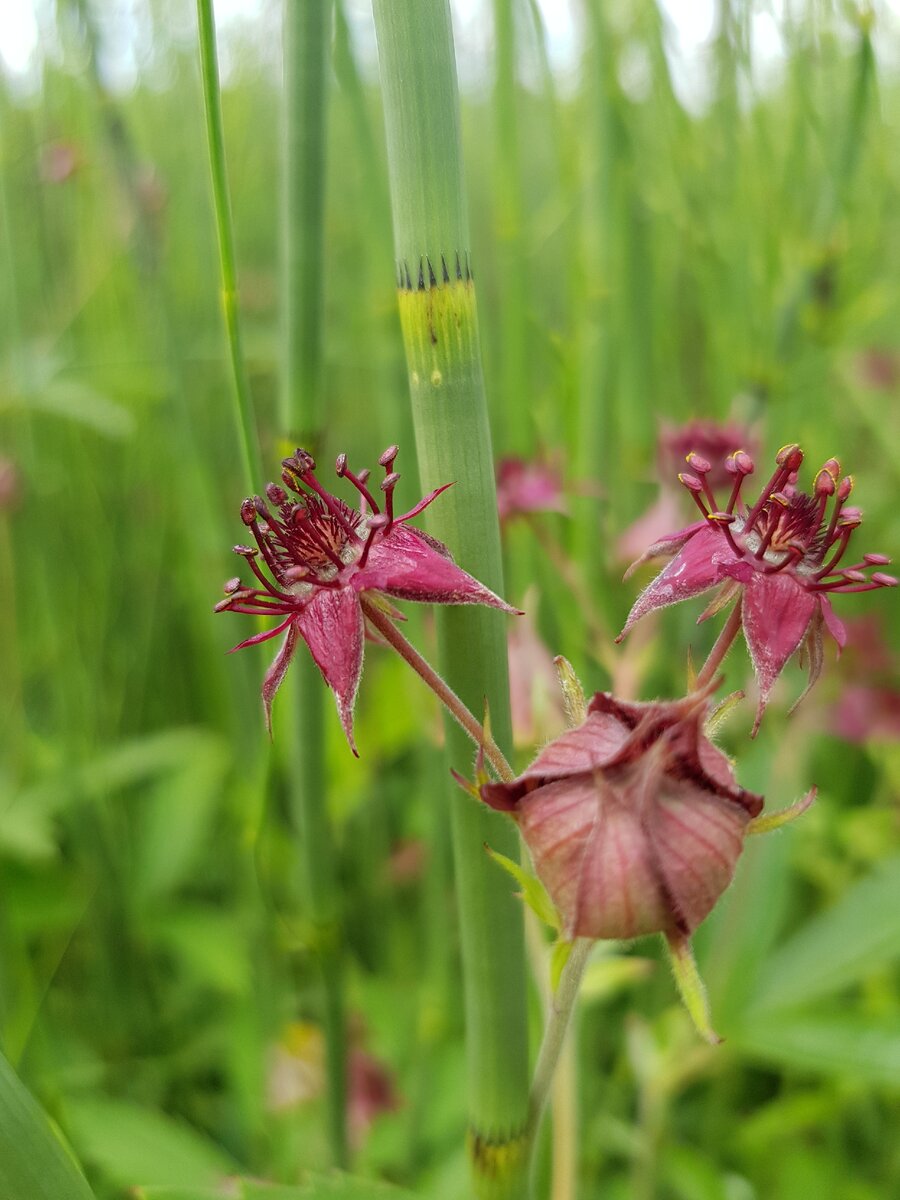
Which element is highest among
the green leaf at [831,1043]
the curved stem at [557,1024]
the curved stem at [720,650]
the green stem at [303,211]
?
the green stem at [303,211]

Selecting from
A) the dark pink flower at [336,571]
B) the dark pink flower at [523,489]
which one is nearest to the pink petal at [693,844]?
the dark pink flower at [336,571]

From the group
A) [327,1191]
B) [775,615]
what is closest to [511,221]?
[775,615]

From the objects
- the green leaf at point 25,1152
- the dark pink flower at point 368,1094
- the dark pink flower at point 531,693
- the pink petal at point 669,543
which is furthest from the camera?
the dark pink flower at point 368,1094

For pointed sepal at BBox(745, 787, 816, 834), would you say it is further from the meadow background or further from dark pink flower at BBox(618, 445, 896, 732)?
the meadow background

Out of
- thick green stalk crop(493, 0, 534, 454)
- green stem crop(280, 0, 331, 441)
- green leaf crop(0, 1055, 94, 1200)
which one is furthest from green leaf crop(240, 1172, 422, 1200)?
thick green stalk crop(493, 0, 534, 454)

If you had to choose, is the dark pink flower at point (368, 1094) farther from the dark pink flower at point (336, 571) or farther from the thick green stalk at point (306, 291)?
the dark pink flower at point (336, 571)

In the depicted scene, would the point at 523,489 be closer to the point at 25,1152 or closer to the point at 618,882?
the point at 618,882
